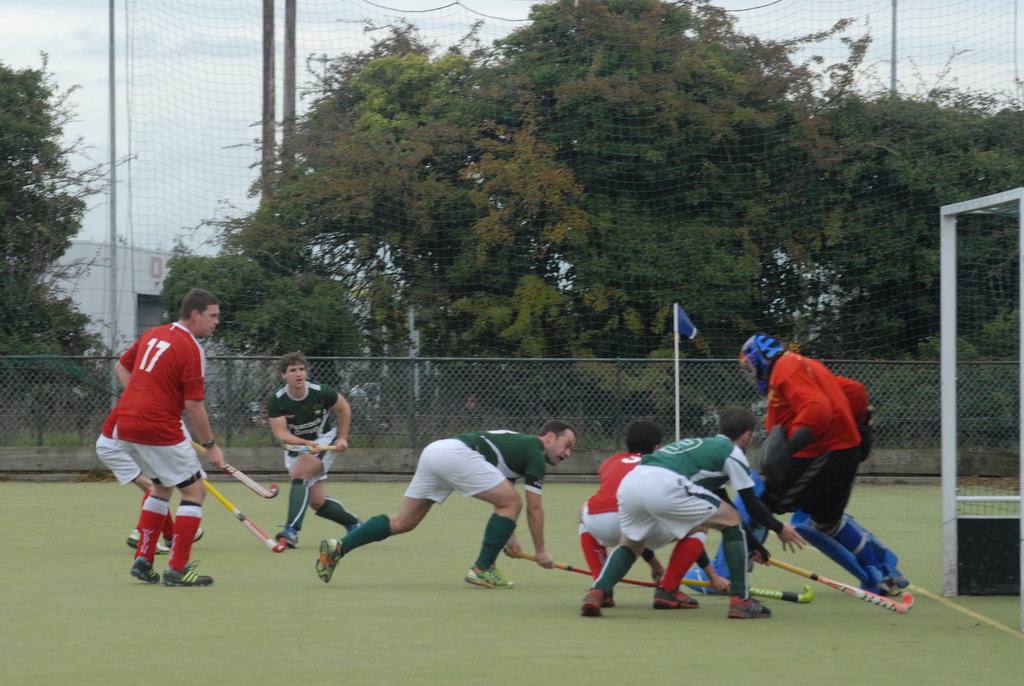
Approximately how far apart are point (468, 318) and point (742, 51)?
221 inches

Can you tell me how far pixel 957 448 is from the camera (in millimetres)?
6523

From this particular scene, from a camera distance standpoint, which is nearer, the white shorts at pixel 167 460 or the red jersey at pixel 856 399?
the red jersey at pixel 856 399

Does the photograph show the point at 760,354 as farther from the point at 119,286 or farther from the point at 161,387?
the point at 119,286

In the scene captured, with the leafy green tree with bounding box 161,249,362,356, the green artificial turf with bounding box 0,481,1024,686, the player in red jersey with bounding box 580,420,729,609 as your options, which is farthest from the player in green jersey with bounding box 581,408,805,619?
the leafy green tree with bounding box 161,249,362,356

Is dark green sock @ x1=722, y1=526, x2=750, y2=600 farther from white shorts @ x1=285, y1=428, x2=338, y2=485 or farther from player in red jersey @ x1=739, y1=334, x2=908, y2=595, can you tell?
white shorts @ x1=285, y1=428, x2=338, y2=485

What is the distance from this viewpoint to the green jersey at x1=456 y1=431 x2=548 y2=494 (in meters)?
6.72

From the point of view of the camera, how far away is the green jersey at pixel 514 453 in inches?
265

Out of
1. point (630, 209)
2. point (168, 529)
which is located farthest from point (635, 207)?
point (168, 529)

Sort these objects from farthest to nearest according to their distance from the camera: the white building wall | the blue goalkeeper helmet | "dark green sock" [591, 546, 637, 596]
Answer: the white building wall, the blue goalkeeper helmet, "dark green sock" [591, 546, 637, 596]

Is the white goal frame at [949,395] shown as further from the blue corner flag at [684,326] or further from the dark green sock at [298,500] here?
the blue corner flag at [684,326]

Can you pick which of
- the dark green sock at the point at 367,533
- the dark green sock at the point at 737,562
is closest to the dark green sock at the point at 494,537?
the dark green sock at the point at 367,533

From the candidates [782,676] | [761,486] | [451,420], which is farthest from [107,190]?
[782,676]

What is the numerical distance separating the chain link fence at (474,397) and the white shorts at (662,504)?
28.4 feet

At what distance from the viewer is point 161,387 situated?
263 inches
